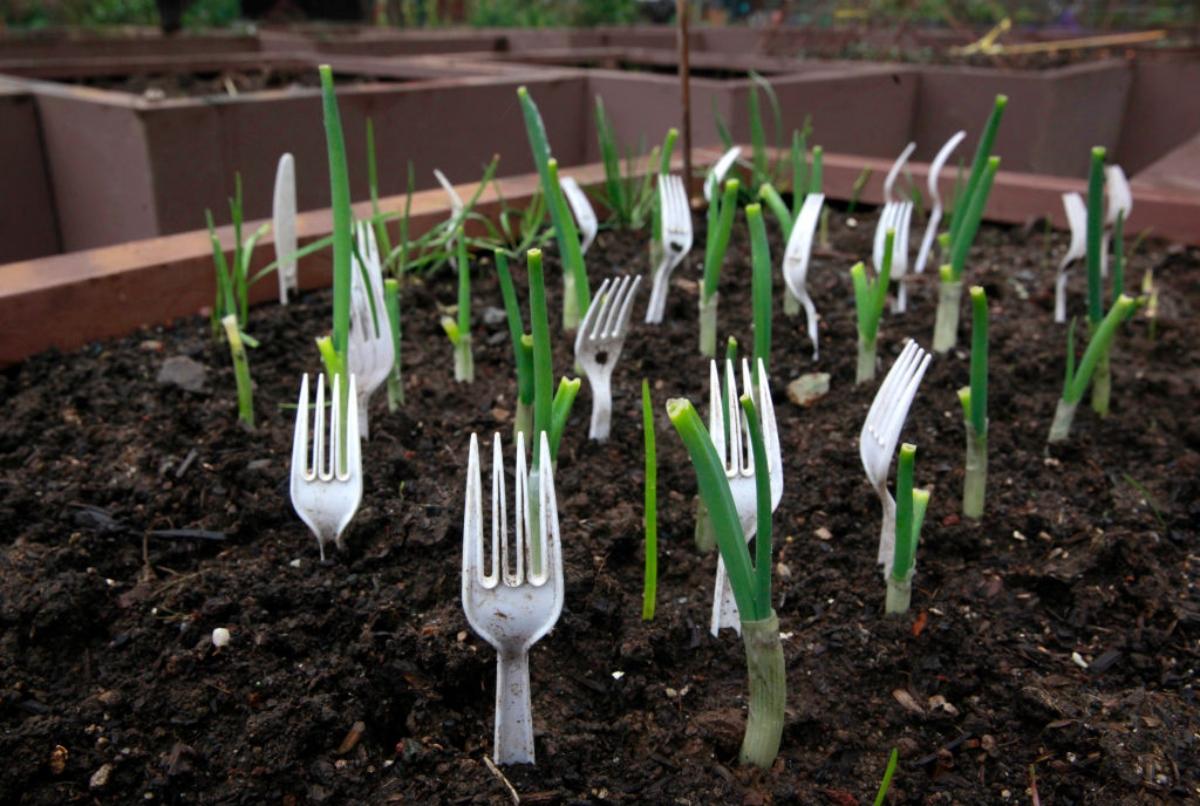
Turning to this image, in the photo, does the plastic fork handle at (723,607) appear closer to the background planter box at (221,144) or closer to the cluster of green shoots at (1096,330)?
the cluster of green shoots at (1096,330)

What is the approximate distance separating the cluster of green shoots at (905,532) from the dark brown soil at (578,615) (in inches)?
1.0

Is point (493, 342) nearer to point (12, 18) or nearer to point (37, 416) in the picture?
point (37, 416)

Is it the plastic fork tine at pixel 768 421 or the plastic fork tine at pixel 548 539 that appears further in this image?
the plastic fork tine at pixel 768 421

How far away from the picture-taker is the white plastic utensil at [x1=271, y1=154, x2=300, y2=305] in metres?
1.54

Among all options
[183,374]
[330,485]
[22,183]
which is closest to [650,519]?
[330,485]

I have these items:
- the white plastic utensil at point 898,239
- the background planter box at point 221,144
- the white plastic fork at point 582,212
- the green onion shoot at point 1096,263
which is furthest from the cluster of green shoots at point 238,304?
the green onion shoot at point 1096,263

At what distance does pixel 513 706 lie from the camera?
83 centimetres

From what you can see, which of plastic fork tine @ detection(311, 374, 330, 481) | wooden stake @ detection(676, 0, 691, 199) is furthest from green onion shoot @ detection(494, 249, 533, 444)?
wooden stake @ detection(676, 0, 691, 199)

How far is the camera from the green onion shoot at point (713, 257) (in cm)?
133

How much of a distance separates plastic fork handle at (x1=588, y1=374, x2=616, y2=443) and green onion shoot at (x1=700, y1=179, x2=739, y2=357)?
0.23m

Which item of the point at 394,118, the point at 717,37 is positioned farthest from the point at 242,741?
the point at 717,37

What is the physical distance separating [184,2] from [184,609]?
6.71 m

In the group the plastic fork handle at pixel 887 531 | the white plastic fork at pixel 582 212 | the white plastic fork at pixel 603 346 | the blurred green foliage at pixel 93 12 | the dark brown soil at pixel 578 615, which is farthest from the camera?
the blurred green foliage at pixel 93 12

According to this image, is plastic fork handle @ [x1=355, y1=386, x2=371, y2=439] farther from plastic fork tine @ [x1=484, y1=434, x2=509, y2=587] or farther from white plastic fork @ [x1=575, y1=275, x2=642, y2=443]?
plastic fork tine @ [x1=484, y1=434, x2=509, y2=587]
